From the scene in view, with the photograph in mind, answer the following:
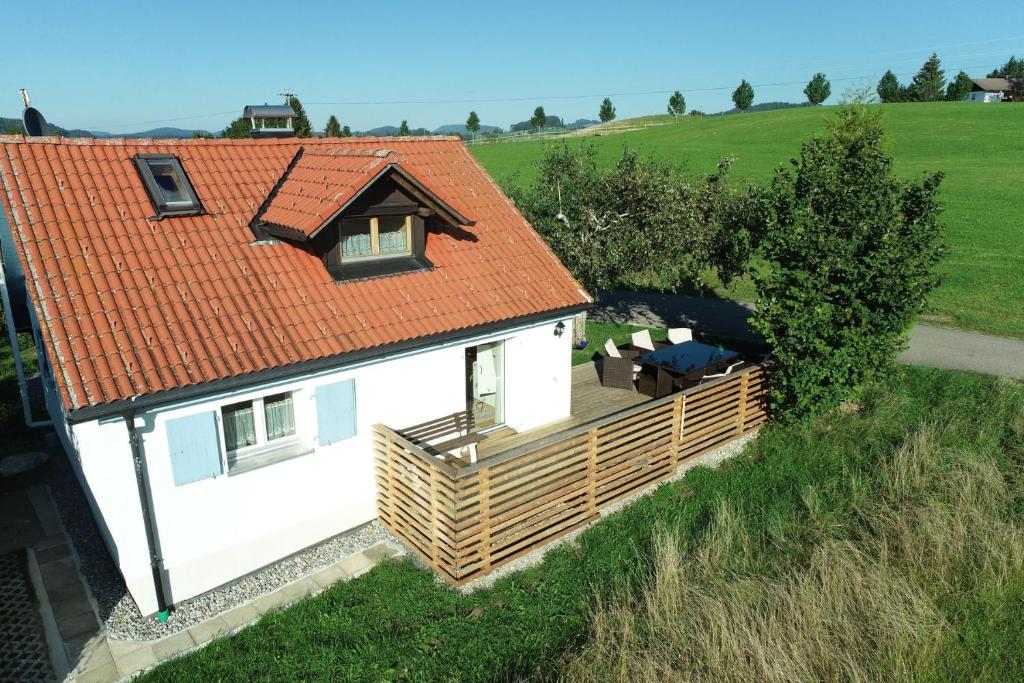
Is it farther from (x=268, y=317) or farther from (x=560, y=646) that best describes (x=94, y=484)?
(x=560, y=646)

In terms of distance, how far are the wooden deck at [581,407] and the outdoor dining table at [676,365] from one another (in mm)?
400

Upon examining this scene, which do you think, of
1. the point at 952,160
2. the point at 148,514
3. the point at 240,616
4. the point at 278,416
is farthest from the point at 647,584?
the point at 952,160

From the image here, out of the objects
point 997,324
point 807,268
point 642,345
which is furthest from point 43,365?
point 997,324

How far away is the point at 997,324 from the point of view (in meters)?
19.0

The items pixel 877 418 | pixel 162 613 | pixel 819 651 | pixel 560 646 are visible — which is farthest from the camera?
pixel 877 418

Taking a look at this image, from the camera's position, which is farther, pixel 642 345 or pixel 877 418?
pixel 642 345

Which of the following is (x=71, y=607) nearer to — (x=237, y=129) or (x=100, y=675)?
(x=100, y=675)

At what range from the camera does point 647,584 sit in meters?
8.01

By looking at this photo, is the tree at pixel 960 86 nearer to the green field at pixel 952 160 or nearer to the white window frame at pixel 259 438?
the green field at pixel 952 160

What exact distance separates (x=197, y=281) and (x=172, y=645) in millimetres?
4583

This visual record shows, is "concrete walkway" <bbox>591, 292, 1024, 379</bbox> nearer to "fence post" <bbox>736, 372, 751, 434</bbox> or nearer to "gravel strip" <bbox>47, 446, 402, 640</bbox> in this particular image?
"fence post" <bbox>736, 372, 751, 434</bbox>

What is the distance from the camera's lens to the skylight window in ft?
31.4

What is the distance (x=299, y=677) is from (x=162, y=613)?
7.81 ft

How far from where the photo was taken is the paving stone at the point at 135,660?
7234 mm
